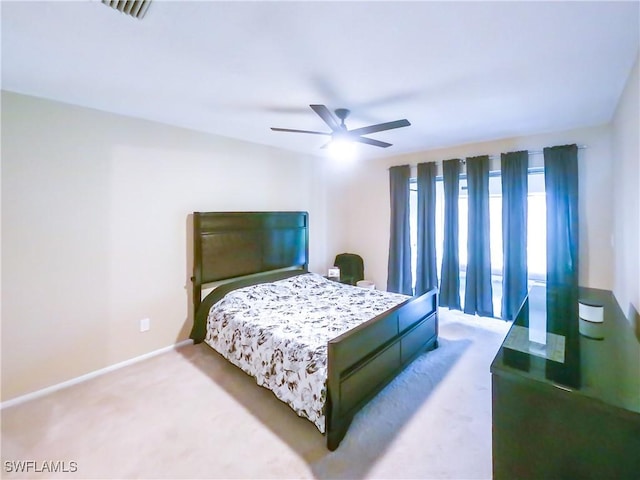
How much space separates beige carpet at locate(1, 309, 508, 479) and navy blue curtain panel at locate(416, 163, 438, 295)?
1.81 m

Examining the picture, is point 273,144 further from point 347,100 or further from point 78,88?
point 78,88

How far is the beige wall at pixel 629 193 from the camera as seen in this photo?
6.11 feet

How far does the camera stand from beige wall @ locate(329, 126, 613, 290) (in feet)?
10.6

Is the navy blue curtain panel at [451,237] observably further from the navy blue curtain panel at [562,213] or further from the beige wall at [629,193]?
the beige wall at [629,193]

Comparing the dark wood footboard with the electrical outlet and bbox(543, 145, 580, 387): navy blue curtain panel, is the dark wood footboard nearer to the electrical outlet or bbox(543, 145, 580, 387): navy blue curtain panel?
bbox(543, 145, 580, 387): navy blue curtain panel

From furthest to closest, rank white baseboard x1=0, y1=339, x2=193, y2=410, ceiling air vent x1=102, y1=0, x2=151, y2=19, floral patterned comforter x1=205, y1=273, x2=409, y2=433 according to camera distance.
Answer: white baseboard x1=0, y1=339, x2=193, y2=410 → floral patterned comforter x1=205, y1=273, x2=409, y2=433 → ceiling air vent x1=102, y1=0, x2=151, y2=19

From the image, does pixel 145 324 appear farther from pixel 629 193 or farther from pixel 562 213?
pixel 562 213

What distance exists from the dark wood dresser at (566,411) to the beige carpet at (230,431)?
0.72 m

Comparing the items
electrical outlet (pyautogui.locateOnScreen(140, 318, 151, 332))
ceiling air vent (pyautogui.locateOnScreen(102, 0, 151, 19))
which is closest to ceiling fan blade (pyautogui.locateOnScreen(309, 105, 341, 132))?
ceiling air vent (pyautogui.locateOnScreen(102, 0, 151, 19))

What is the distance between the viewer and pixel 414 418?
83.4 inches

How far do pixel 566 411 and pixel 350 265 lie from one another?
4.02 metres

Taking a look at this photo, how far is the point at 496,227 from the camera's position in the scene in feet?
13.3

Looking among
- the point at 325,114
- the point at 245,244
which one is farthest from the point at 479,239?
the point at 245,244

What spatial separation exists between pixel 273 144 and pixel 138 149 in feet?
5.60
